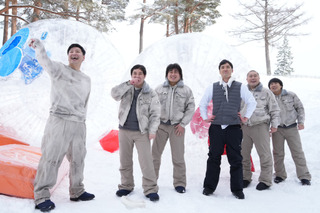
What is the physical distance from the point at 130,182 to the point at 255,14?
641 inches

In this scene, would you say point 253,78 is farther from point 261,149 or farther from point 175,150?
point 175,150

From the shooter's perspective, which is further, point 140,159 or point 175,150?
point 175,150

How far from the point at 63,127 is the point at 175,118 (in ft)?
4.32

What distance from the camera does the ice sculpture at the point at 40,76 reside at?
10.5 ft

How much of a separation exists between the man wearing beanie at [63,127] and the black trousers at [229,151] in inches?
57.3

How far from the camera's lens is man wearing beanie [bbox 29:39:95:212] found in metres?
2.41

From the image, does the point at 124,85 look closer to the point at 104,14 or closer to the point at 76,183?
the point at 76,183

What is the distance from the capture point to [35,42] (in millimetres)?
2371

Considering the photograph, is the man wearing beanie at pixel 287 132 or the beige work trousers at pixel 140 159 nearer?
the beige work trousers at pixel 140 159

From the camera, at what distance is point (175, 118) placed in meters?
3.11

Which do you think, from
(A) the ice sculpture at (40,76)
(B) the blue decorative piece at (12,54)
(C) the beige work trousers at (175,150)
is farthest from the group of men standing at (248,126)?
(B) the blue decorative piece at (12,54)

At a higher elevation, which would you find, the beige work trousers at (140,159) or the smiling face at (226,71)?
the smiling face at (226,71)

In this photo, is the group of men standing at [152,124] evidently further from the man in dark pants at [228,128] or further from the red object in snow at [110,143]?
the red object in snow at [110,143]

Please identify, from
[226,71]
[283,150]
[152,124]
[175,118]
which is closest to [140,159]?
[152,124]
